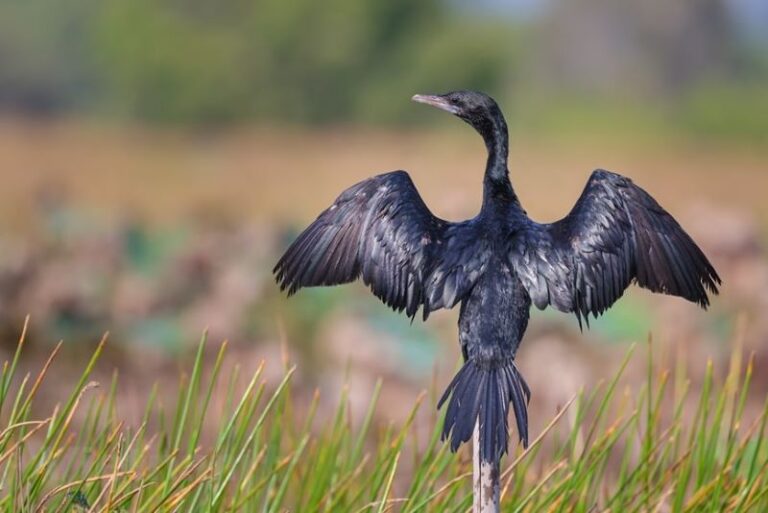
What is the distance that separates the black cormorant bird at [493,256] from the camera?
2.32 m

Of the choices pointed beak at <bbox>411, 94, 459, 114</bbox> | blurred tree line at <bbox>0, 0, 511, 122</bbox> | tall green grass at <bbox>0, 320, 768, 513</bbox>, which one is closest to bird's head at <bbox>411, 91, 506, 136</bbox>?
pointed beak at <bbox>411, 94, 459, 114</bbox>

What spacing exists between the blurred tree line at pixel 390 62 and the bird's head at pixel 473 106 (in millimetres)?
23679

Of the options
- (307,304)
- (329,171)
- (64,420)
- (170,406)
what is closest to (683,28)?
(329,171)

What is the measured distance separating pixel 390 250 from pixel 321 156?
17.8 m

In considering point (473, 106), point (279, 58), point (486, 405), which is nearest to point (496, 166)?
point (473, 106)

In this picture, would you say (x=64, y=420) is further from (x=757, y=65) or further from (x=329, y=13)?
(x=757, y=65)

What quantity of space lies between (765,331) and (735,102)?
21.6m

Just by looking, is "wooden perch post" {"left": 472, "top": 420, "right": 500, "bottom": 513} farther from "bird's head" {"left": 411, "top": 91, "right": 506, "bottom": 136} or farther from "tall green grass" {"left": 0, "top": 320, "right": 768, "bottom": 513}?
"bird's head" {"left": 411, "top": 91, "right": 506, "bottom": 136}

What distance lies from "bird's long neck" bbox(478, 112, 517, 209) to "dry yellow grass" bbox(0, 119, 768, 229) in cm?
1009

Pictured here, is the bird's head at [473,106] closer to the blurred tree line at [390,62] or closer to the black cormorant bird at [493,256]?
the black cormorant bird at [493,256]

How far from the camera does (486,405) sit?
7.24 ft

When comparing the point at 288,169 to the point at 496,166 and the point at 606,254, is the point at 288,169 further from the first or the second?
the point at 606,254

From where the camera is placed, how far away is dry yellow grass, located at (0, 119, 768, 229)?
1502 cm

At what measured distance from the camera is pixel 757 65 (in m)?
37.3
